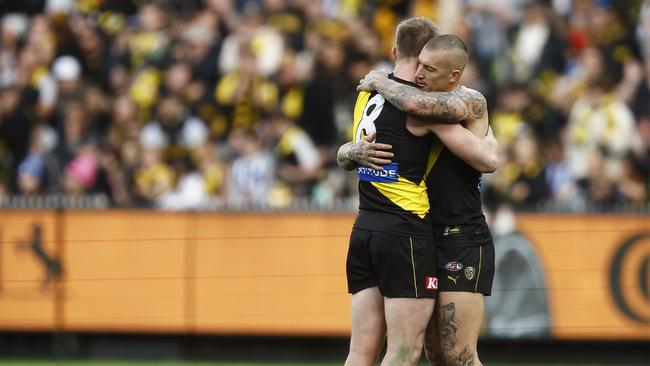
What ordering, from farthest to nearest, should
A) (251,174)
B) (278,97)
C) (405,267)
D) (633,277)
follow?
(278,97), (251,174), (633,277), (405,267)

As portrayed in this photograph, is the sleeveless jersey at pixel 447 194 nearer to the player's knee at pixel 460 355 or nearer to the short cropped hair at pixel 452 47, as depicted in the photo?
the short cropped hair at pixel 452 47

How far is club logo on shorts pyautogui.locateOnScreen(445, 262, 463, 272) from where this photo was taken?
7.24 metres

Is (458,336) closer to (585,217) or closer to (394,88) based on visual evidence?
(394,88)

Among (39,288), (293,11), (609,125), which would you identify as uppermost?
(293,11)

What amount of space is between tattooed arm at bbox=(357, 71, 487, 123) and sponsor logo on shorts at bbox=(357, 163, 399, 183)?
0.33 metres

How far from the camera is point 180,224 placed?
1245 centimetres

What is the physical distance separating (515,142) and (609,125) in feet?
3.28

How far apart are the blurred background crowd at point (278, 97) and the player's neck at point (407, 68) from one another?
18.3 ft

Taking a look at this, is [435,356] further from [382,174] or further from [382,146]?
[382,146]

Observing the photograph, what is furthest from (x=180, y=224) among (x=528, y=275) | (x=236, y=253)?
(x=528, y=275)

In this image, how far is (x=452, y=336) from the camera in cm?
724

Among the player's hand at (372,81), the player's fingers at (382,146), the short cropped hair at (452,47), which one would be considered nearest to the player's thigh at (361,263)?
the player's fingers at (382,146)

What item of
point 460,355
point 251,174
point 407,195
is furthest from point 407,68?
point 251,174

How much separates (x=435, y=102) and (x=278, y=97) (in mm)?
7935
